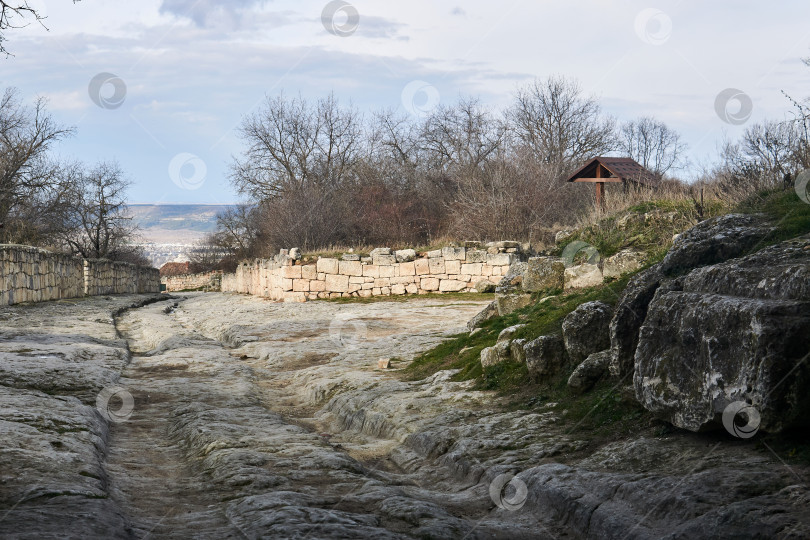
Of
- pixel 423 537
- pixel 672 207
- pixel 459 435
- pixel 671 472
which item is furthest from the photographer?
pixel 672 207

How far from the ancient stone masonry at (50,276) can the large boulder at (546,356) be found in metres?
13.9

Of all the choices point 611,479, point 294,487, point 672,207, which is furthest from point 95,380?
point 672,207

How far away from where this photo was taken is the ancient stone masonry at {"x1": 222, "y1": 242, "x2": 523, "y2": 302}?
1978 cm

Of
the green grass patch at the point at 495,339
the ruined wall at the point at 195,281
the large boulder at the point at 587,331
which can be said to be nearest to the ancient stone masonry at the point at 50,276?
the ruined wall at the point at 195,281

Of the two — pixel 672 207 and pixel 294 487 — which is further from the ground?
pixel 672 207

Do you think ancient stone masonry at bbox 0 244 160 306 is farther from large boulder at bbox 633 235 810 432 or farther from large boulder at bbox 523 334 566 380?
large boulder at bbox 633 235 810 432

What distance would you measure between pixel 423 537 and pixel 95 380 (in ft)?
17.0

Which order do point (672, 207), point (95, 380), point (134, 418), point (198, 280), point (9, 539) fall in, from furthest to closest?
point (198, 280), point (672, 207), point (95, 380), point (134, 418), point (9, 539)

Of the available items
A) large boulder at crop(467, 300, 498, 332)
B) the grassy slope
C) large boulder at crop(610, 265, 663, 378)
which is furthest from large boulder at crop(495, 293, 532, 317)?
large boulder at crop(610, 265, 663, 378)

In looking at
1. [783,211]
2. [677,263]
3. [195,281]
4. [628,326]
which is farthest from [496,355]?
[195,281]

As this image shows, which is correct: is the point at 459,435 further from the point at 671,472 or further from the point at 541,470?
the point at 671,472

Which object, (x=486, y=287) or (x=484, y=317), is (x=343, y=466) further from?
(x=486, y=287)

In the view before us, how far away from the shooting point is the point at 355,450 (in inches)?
228

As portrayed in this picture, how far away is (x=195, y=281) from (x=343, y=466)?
47234 millimetres
